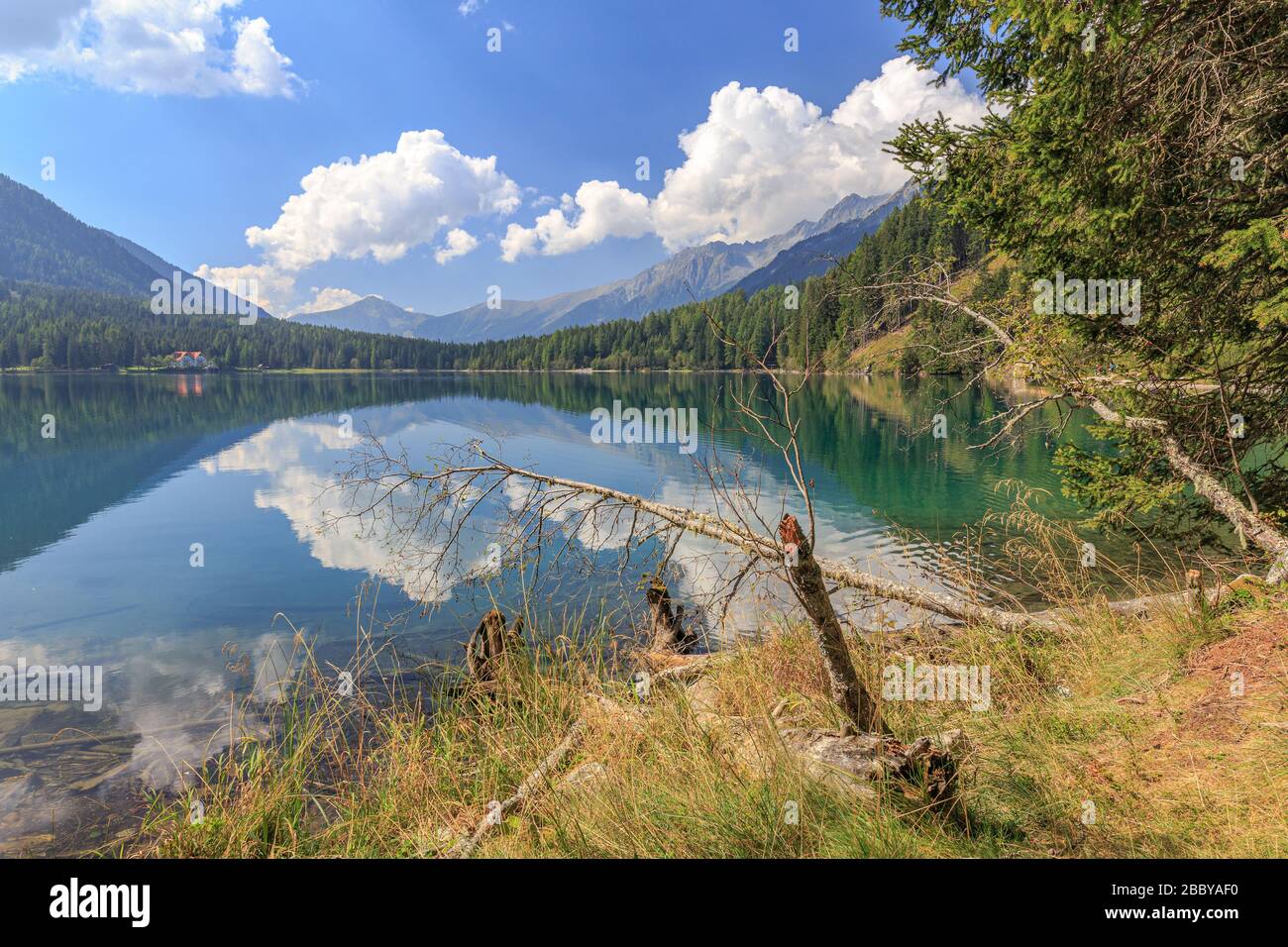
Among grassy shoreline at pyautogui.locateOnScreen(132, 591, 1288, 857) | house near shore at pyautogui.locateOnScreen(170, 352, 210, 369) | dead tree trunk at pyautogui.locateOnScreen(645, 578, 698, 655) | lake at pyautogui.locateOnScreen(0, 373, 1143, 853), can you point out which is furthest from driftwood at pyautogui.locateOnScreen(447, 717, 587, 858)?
house near shore at pyautogui.locateOnScreen(170, 352, 210, 369)

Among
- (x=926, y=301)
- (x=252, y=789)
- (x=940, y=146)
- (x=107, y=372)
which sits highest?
(x=107, y=372)

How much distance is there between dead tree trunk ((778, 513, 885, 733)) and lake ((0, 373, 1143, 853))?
1443 millimetres

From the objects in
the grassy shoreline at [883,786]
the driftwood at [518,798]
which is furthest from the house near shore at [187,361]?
the driftwood at [518,798]

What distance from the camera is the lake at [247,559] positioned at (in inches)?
354

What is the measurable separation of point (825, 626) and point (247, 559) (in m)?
19.9

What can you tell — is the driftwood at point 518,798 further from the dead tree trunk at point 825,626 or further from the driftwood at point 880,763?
the dead tree trunk at point 825,626

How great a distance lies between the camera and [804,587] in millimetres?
3578

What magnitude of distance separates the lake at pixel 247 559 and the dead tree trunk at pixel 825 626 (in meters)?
1.44

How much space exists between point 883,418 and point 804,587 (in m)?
50.3

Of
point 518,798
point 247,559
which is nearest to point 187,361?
point 247,559

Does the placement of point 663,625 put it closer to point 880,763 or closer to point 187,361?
point 880,763

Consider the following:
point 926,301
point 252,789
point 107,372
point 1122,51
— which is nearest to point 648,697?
point 252,789

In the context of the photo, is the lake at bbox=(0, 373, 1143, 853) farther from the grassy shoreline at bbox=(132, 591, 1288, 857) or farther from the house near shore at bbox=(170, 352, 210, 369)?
the house near shore at bbox=(170, 352, 210, 369)

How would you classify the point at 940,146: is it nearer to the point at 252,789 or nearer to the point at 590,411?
the point at 252,789
